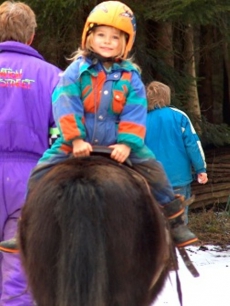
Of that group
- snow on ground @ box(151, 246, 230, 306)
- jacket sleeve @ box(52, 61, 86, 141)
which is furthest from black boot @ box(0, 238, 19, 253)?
snow on ground @ box(151, 246, 230, 306)

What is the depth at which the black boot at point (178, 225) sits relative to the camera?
429 centimetres

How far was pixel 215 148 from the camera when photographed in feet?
40.2

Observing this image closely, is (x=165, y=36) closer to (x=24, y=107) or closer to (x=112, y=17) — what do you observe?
(x=24, y=107)

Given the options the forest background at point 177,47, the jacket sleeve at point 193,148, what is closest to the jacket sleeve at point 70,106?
the jacket sleeve at point 193,148

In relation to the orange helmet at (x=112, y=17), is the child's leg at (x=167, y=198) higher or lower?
lower

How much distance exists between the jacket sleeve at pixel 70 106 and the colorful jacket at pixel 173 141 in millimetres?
3739

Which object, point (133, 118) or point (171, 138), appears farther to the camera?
point (171, 138)

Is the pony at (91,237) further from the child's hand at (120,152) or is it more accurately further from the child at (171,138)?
the child at (171,138)

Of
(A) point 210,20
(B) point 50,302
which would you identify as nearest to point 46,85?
(B) point 50,302

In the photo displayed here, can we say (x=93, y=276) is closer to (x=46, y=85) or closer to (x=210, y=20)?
(x=46, y=85)

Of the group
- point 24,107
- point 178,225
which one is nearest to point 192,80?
point 24,107

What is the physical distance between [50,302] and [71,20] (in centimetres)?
625

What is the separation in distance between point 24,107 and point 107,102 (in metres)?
1.01

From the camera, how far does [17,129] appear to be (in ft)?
16.3
